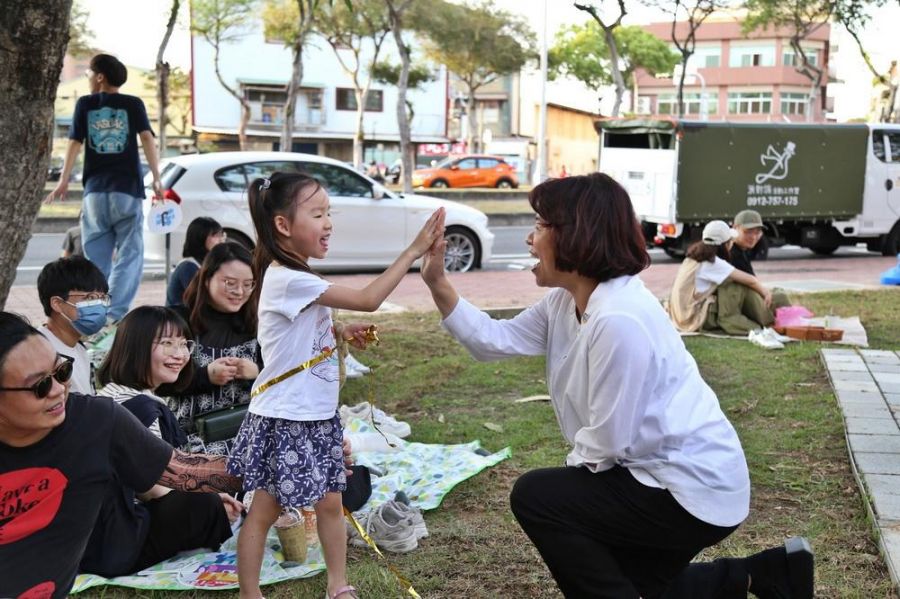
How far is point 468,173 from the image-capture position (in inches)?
1483

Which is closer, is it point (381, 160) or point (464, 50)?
point (464, 50)

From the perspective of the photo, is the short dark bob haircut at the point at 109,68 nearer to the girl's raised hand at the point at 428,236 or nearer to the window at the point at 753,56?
the girl's raised hand at the point at 428,236

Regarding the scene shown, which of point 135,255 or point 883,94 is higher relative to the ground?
point 883,94

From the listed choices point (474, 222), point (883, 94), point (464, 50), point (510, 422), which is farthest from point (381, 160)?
point (510, 422)

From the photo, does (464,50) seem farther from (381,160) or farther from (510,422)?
(510,422)

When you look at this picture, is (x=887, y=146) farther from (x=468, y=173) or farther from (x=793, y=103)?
(x=793, y=103)

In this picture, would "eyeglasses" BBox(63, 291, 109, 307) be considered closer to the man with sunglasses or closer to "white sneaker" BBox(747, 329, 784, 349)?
the man with sunglasses

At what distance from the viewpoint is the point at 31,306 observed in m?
9.55

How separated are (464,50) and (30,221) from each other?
133 feet

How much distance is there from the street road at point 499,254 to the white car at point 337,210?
575 mm

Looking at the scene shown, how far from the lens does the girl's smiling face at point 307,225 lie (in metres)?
3.26

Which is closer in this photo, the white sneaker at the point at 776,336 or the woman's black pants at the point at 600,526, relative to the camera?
the woman's black pants at the point at 600,526

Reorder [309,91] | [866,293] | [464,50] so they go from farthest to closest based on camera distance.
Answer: [309,91], [464,50], [866,293]

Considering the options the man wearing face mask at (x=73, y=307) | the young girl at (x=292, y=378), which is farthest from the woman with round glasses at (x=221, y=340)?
the young girl at (x=292, y=378)
